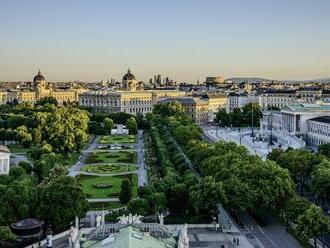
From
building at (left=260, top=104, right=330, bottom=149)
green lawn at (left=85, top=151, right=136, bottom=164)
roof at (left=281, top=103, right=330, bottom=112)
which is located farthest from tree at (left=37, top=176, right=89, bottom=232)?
roof at (left=281, top=103, right=330, bottom=112)

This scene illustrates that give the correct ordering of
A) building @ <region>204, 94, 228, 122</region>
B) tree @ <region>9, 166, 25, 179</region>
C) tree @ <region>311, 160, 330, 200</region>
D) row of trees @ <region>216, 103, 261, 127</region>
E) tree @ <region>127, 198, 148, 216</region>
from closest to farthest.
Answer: tree @ <region>127, 198, 148, 216</region>, tree @ <region>311, 160, 330, 200</region>, tree @ <region>9, 166, 25, 179</region>, row of trees @ <region>216, 103, 261, 127</region>, building @ <region>204, 94, 228, 122</region>

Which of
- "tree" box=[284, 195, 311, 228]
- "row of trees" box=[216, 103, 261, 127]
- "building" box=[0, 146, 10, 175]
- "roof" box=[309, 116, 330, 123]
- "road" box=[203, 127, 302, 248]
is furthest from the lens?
"row of trees" box=[216, 103, 261, 127]

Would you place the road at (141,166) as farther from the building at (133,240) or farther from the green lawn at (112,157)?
the building at (133,240)

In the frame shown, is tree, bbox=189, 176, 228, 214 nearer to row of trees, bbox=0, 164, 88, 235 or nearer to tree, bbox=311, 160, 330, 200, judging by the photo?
row of trees, bbox=0, 164, 88, 235

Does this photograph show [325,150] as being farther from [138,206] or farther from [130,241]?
[130,241]

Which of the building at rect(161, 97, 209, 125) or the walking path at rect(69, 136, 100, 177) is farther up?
the building at rect(161, 97, 209, 125)

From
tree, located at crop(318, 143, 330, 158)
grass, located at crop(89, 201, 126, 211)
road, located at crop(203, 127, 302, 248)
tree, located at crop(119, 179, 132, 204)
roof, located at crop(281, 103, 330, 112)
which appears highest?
roof, located at crop(281, 103, 330, 112)

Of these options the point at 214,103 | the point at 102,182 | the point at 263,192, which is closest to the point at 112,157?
the point at 102,182

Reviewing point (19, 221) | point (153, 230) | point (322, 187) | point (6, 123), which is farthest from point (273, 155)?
point (6, 123)

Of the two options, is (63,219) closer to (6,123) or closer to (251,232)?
(251,232)
